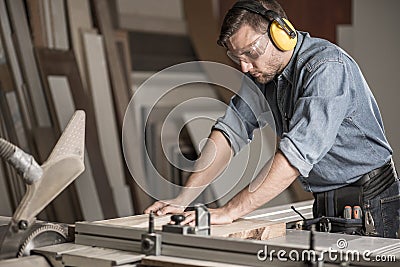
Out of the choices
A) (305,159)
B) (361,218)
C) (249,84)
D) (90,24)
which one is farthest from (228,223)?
(90,24)

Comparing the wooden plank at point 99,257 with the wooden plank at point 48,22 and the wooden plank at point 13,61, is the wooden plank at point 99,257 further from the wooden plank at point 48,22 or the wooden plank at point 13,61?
the wooden plank at point 48,22

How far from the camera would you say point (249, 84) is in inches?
97.7

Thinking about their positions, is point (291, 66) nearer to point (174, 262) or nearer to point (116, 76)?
point (174, 262)

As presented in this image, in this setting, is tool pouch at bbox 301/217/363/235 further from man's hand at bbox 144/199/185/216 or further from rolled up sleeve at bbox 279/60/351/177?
man's hand at bbox 144/199/185/216

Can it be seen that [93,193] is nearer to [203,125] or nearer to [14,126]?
[14,126]

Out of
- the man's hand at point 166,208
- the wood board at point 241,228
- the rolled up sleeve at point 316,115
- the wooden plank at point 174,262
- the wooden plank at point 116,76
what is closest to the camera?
the wooden plank at point 174,262

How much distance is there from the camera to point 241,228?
1912 millimetres

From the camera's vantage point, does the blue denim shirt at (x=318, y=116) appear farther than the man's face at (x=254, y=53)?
No

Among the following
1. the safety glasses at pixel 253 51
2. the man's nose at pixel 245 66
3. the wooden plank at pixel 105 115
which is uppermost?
the safety glasses at pixel 253 51

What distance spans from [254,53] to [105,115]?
2456mm

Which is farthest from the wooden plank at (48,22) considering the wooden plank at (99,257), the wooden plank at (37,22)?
the wooden plank at (99,257)

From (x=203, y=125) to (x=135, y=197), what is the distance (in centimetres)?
79

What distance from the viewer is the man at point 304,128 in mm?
2018

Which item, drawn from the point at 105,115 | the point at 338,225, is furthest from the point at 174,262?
the point at 105,115
